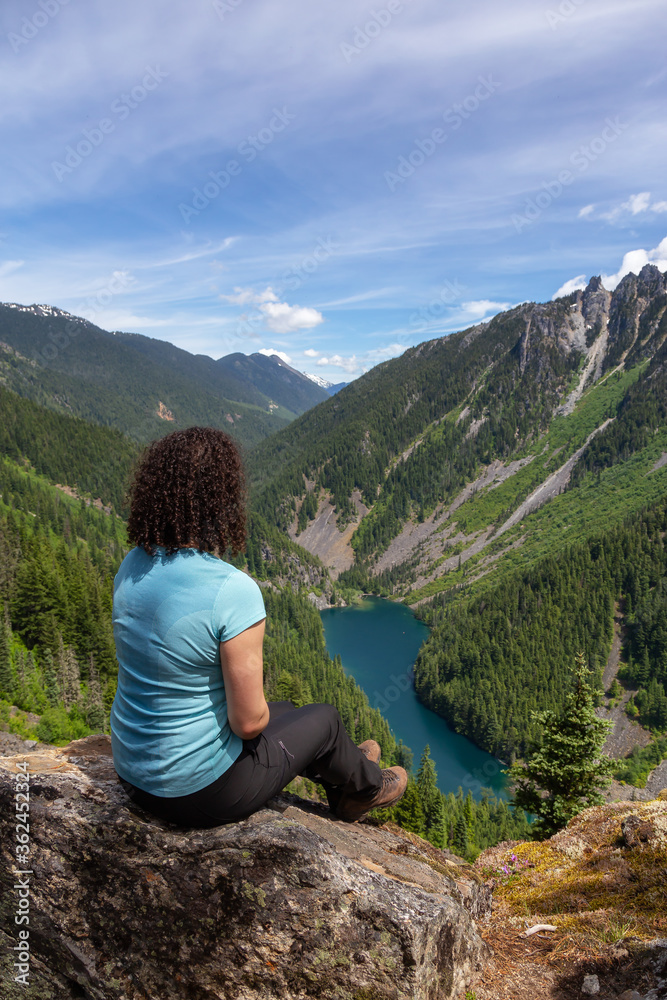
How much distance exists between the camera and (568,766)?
52.4 ft

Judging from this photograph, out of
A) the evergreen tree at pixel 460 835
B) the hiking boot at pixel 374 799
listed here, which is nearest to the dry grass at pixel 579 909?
the hiking boot at pixel 374 799

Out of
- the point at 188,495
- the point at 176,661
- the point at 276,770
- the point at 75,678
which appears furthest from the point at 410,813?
the point at 188,495

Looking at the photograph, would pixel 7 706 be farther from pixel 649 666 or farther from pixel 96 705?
pixel 649 666

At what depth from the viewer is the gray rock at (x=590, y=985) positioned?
186 inches

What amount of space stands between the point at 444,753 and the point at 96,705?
67.6 meters

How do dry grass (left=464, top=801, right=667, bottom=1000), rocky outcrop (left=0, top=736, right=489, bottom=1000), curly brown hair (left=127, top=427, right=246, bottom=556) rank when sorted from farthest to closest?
dry grass (left=464, top=801, right=667, bottom=1000) → rocky outcrop (left=0, top=736, right=489, bottom=1000) → curly brown hair (left=127, top=427, right=246, bottom=556)

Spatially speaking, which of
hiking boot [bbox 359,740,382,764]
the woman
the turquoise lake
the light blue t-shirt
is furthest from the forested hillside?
the light blue t-shirt

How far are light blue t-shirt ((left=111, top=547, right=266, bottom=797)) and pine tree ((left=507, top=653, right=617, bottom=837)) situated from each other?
1557cm

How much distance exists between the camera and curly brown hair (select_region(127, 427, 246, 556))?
3.86 metres

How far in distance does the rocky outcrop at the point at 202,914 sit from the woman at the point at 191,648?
0.30 m

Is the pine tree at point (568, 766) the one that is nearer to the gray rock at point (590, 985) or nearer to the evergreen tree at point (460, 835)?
the gray rock at point (590, 985)

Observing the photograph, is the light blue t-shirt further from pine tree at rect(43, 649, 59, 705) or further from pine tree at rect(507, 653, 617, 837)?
pine tree at rect(43, 649, 59, 705)

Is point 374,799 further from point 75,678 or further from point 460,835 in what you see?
point 460,835

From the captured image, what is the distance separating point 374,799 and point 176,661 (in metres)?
3.63
